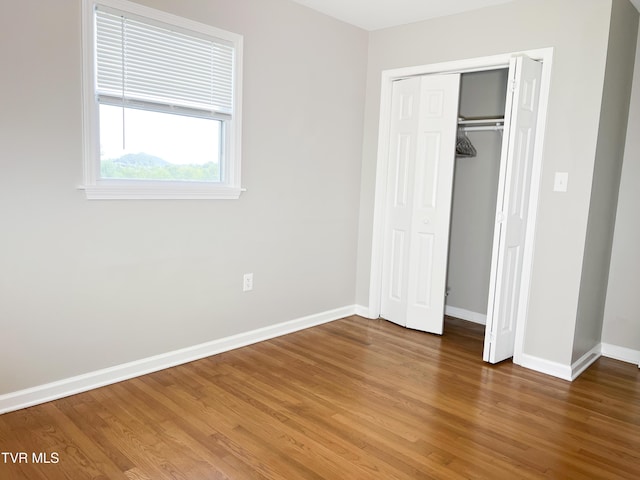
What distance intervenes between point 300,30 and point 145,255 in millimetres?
2027

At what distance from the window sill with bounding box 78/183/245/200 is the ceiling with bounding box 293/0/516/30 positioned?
1.54 meters

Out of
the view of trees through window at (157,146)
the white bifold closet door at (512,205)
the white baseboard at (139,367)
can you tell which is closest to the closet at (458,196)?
the white bifold closet door at (512,205)

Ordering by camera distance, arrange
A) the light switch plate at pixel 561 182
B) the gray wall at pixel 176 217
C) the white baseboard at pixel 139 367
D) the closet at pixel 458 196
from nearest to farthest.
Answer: the gray wall at pixel 176 217
the white baseboard at pixel 139 367
the light switch plate at pixel 561 182
the closet at pixel 458 196

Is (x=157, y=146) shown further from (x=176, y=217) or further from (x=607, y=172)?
(x=607, y=172)

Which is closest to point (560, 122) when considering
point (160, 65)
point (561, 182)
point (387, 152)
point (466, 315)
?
point (561, 182)

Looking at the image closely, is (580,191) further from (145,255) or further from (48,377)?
(48,377)

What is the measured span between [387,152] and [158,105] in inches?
78.6

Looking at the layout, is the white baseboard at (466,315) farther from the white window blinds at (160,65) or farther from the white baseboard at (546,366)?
the white window blinds at (160,65)

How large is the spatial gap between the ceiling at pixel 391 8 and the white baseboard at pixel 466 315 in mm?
2574

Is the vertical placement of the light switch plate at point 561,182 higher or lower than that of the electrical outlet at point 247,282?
higher

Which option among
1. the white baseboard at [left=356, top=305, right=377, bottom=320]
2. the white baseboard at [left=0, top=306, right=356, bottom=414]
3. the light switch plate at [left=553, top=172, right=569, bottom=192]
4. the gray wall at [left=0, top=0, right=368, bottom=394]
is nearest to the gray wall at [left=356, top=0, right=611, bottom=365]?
the light switch plate at [left=553, top=172, right=569, bottom=192]

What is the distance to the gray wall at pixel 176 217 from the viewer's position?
2.44m

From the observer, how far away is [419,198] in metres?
3.98

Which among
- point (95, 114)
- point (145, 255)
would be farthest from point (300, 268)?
point (95, 114)
